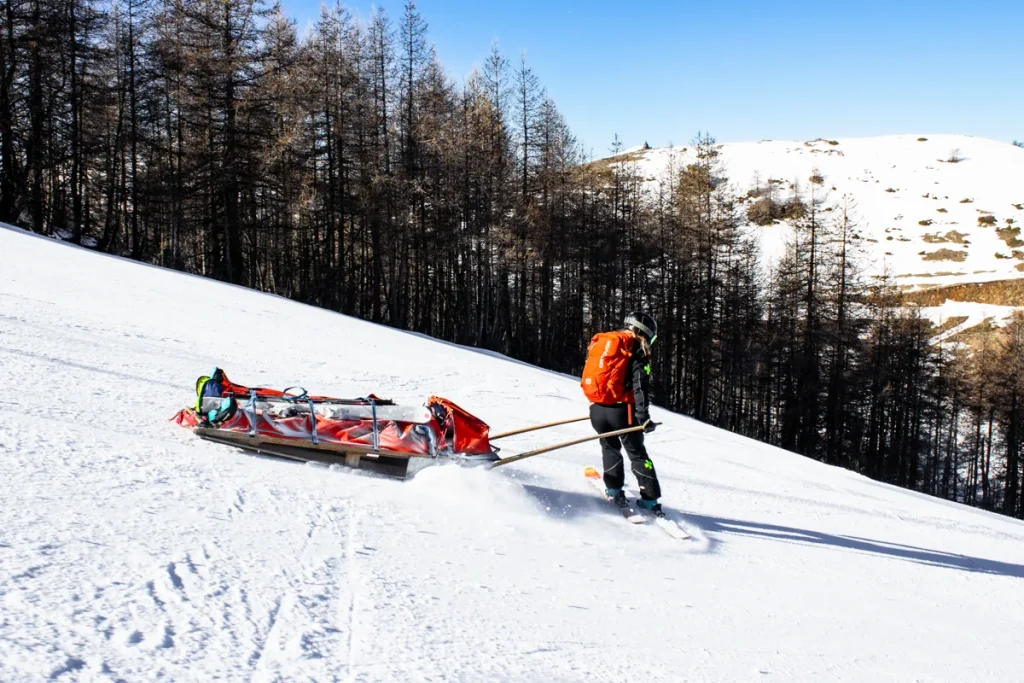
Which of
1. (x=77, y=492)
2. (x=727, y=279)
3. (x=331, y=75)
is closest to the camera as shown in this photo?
(x=77, y=492)

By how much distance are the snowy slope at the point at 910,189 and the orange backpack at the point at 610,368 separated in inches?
1590

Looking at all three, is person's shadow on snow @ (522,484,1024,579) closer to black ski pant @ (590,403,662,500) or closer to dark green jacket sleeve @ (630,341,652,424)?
black ski pant @ (590,403,662,500)

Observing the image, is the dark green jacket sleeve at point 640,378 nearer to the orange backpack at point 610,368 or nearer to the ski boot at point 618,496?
the orange backpack at point 610,368

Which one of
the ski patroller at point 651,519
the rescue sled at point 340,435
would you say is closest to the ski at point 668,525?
the ski patroller at point 651,519

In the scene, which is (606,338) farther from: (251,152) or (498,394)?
(251,152)

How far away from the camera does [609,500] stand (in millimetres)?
5930

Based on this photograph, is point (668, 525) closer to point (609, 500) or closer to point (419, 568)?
point (609, 500)

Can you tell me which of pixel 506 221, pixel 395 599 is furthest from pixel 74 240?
pixel 395 599

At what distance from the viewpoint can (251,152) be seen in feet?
77.0

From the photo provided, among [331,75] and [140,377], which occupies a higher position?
[331,75]

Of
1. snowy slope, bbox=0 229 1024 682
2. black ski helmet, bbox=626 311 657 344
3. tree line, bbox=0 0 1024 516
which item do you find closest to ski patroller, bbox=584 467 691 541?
snowy slope, bbox=0 229 1024 682

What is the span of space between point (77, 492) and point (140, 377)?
365 cm

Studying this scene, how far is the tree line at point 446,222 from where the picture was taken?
76.6 ft

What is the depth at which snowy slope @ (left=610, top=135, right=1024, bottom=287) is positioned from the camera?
173 feet
